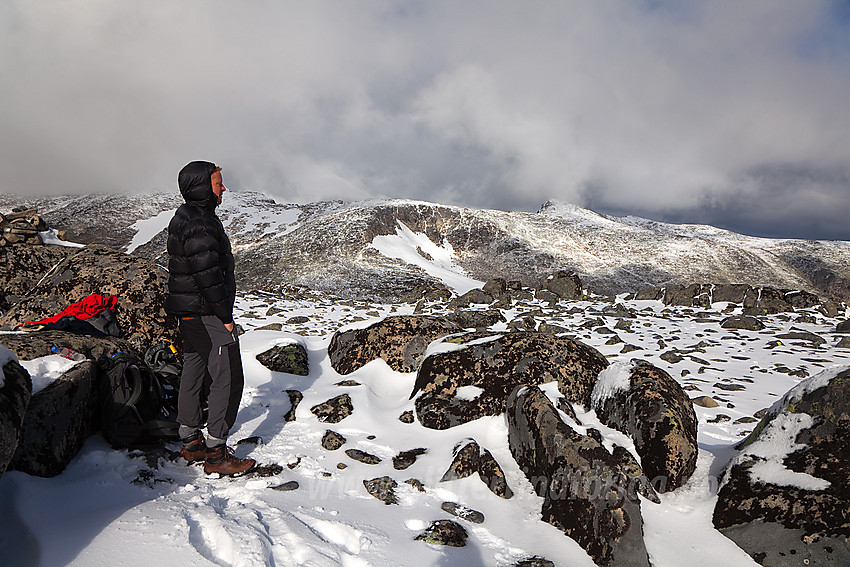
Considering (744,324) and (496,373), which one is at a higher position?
(744,324)

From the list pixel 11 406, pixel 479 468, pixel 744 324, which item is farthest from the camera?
pixel 744 324

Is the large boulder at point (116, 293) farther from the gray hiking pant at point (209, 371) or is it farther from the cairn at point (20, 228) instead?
the cairn at point (20, 228)

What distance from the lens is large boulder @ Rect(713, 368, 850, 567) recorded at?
Answer: 10.1 feet

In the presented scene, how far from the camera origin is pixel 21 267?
8086 millimetres

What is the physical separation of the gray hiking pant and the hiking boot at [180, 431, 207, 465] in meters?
0.12

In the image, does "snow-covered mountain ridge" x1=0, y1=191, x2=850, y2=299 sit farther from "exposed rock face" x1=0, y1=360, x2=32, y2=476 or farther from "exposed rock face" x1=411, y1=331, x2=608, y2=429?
"exposed rock face" x1=0, y1=360, x2=32, y2=476

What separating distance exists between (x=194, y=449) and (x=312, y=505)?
154cm

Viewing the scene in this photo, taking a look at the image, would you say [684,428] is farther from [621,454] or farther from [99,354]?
[99,354]

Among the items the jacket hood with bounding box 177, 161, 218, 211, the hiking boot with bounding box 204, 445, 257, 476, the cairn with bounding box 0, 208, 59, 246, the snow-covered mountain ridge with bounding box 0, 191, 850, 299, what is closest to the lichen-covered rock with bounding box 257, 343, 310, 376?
the hiking boot with bounding box 204, 445, 257, 476

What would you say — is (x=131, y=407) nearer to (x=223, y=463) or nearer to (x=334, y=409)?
(x=223, y=463)

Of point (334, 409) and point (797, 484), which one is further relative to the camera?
point (334, 409)

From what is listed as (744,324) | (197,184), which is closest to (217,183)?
(197,184)

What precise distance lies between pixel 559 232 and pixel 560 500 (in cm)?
6577

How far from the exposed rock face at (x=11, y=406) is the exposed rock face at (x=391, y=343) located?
4914mm
